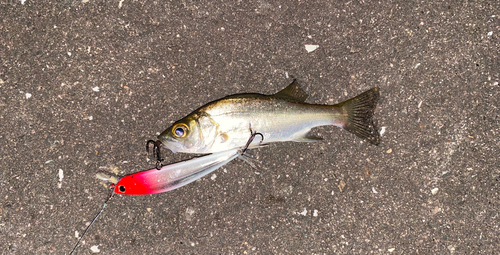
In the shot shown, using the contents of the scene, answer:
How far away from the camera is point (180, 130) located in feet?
8.52

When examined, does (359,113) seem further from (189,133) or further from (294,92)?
(189,133)

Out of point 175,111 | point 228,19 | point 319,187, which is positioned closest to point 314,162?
point 319,187

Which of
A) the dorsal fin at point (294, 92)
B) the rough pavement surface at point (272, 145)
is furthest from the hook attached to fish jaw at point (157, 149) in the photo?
the dorsal fin at point (294, 92)

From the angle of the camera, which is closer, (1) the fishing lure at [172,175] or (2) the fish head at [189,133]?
(2) the fish head at [189,133]

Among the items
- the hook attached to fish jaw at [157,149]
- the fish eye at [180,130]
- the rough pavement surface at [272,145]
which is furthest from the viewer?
the rough pavement surface at [272,145]

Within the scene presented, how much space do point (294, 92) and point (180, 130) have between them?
1.38 m

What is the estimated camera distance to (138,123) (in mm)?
3115

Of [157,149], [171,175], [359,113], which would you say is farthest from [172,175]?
[359,113]

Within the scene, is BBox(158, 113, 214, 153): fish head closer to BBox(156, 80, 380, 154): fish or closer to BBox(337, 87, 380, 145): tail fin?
BBox(156, 80, 380, 154): fish

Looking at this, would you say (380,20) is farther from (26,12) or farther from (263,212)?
(26,12)

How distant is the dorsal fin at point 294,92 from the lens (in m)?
2.96

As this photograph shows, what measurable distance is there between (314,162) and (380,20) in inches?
77.2

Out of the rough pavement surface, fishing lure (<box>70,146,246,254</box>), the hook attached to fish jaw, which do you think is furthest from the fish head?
the rough pavement surface

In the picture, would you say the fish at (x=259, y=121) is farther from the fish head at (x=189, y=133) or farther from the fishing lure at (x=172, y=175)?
the fishing lure at (x=172, y=175)
